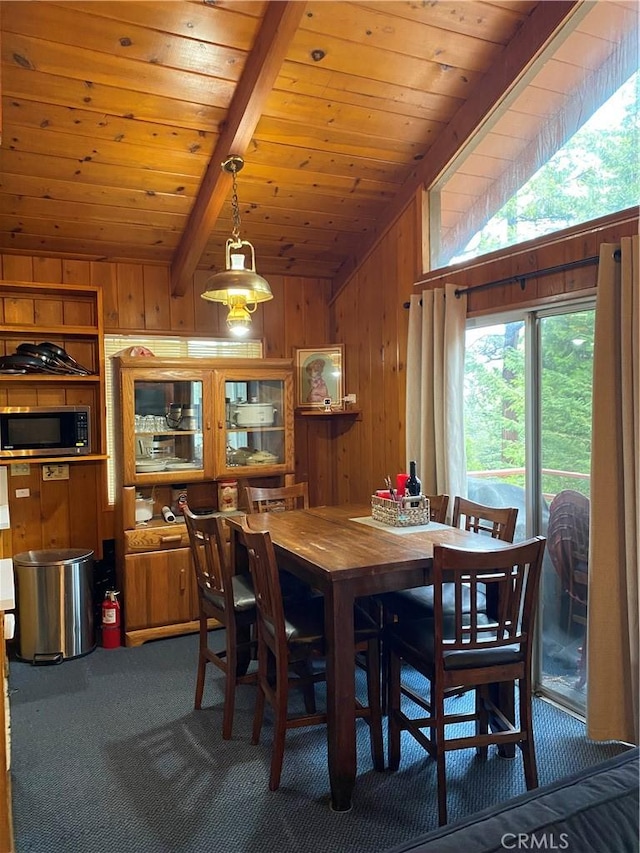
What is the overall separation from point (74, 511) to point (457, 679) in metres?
2.82

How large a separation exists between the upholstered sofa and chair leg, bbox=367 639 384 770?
1.45 metres

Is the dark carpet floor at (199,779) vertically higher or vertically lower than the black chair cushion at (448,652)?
lower

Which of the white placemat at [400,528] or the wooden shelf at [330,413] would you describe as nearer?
the white placemat at [400,528]

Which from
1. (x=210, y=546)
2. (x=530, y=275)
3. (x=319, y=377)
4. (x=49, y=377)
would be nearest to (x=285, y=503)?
(x=319, y=377)

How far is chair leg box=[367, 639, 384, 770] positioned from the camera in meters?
Answer: 2.41

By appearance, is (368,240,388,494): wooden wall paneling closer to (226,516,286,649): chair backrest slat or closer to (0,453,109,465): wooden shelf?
(0,453,109,465): wooden shelf

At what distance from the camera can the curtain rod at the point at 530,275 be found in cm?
261

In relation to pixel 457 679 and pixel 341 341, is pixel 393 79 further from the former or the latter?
pixel 457 679

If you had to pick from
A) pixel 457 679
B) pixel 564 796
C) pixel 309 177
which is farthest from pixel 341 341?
pixel 564 796

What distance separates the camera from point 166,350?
429 centimetres

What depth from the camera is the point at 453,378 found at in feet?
11.2

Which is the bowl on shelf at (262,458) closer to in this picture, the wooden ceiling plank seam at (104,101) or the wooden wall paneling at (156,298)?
the wooden wall paneling at (156,298)

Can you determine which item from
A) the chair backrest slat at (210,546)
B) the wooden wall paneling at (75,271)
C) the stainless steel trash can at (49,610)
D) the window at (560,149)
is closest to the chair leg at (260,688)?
the chair backrest slat at (210,546)

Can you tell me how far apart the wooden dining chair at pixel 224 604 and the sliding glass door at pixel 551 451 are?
4.81ft
